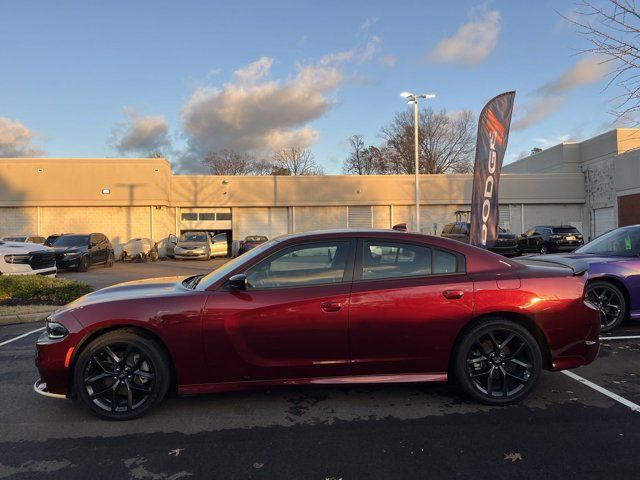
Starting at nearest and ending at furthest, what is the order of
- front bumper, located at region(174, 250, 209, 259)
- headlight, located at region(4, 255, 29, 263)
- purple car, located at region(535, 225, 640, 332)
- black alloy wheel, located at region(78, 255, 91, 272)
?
purple car, located at region(535, 225, 640, 332)
headlight, located at region(4, 255, 29, 263)
black alloy wheel, located at region(78, 255, 91, 272)
front bumper, located at region(174, 250, 209, 259)

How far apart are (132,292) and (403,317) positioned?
240 cm

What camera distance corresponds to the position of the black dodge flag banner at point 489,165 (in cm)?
1065

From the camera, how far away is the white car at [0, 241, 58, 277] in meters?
10.6

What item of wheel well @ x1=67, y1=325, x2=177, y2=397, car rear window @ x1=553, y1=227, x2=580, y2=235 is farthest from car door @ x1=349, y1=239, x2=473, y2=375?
car rear window @ x1=553, y1=227, x2=580, y2=235

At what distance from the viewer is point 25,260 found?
426 inches

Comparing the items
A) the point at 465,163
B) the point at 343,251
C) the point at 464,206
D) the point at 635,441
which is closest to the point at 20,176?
the point at 464,206

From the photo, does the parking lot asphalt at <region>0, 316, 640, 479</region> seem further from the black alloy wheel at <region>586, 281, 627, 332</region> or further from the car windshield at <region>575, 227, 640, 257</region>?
the car windshield at <region>575, 227, 640, 257</region>

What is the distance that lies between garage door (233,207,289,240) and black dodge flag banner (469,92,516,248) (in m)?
21.5

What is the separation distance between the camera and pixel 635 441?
3.37 meters

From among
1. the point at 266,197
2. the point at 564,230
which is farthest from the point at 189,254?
the point at 564,230

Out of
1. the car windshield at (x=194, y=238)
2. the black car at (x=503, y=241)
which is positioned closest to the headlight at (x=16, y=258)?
the car windshield at (x=194, y=238)

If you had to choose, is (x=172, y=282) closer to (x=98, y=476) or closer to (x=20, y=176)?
(x=98, y=476)

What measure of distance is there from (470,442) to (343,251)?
179 centimetres

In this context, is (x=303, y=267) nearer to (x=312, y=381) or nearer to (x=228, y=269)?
(x=228, y=269)
